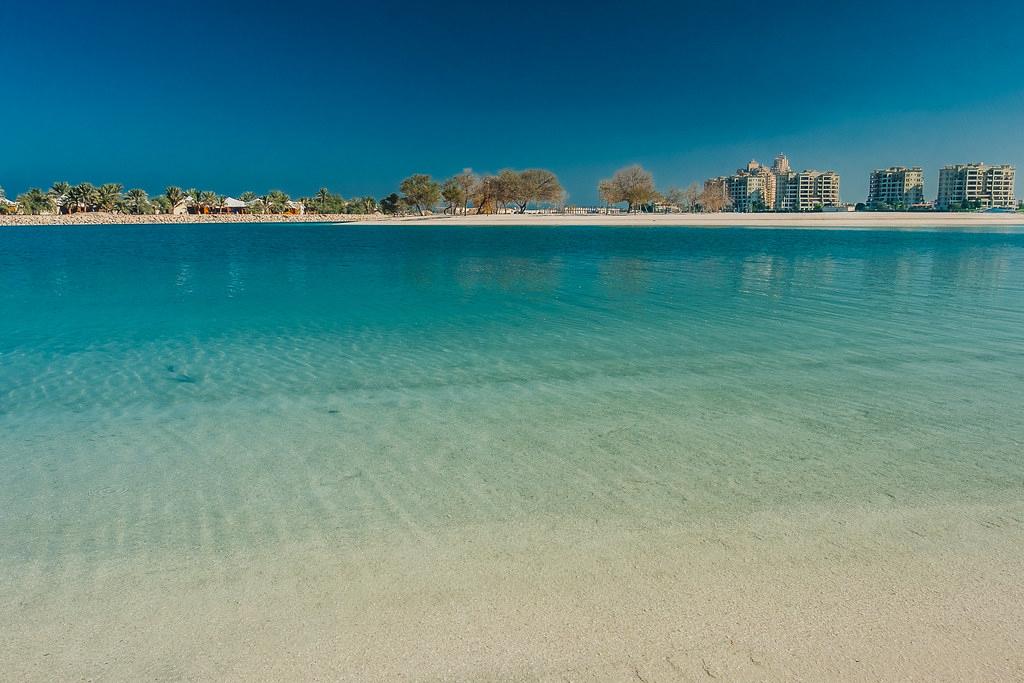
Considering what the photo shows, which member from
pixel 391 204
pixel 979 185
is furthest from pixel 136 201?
pixel 979 185

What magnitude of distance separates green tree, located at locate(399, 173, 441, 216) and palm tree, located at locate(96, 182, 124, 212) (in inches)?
2190

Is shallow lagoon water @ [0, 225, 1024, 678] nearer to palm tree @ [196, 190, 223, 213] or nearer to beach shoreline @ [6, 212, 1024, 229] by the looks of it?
beach shoreline @ [6, 212, 1024, 229]

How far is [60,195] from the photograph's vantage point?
11212cm

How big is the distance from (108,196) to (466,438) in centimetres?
13583

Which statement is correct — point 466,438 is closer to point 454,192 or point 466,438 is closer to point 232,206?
point 454,192

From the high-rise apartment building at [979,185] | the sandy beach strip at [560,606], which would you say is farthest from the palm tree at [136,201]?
the high-rise apartment building at [979,185]

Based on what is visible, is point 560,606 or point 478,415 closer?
point 560,606

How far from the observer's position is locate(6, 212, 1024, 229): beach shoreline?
223 ft

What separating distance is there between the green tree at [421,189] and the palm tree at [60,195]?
61111 millimetres

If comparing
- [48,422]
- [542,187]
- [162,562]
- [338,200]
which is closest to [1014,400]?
[162,562]

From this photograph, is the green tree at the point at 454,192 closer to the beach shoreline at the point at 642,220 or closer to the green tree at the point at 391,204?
the beach shoreline at the point at 642,220

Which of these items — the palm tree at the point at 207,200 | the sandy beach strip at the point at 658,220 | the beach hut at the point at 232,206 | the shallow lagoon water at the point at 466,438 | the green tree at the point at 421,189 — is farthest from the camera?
the beach hut at the point at 232,206

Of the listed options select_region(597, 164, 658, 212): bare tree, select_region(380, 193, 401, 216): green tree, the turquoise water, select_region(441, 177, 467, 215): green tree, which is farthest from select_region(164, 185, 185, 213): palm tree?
the turquoise water

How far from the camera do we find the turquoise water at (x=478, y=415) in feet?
13.8
